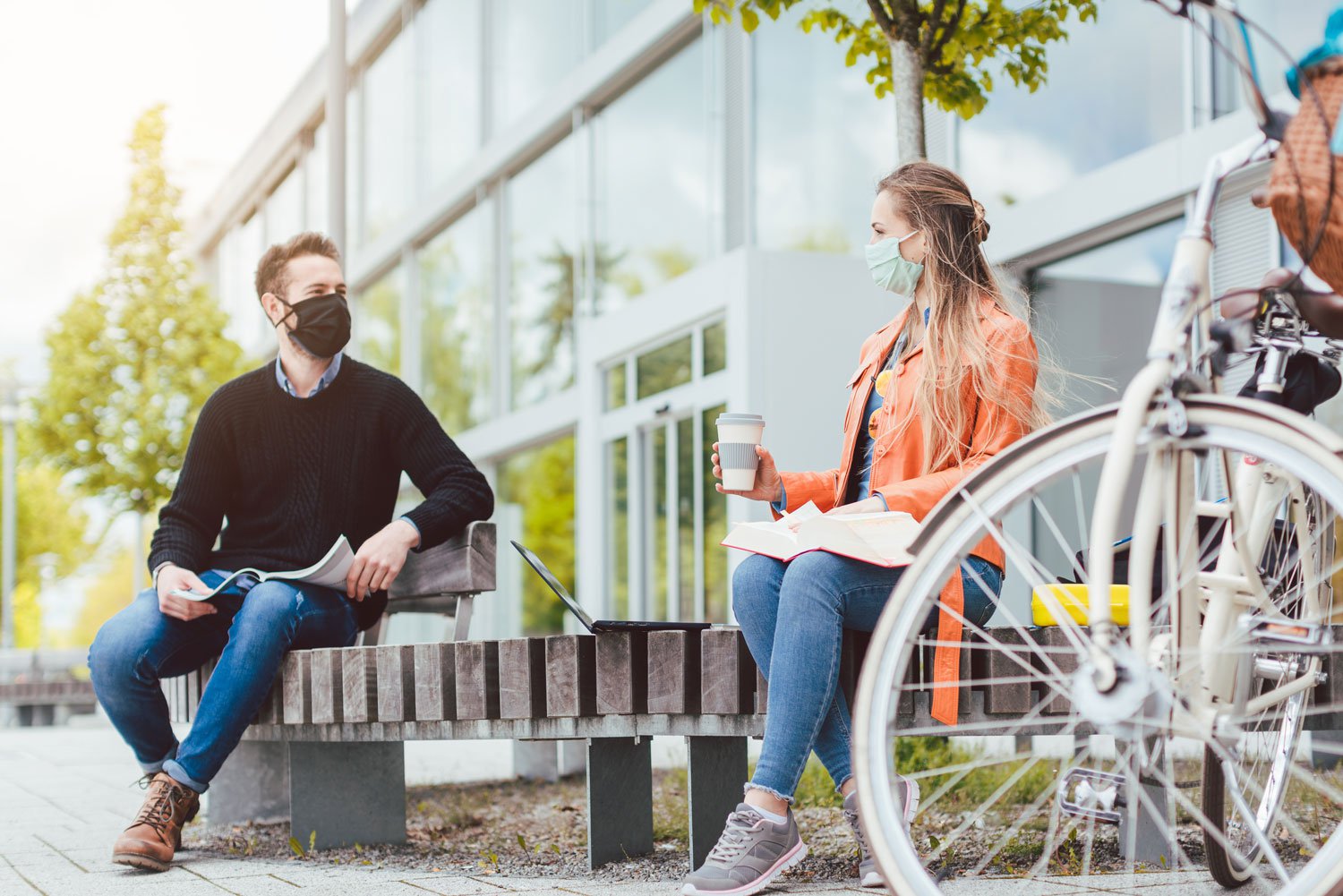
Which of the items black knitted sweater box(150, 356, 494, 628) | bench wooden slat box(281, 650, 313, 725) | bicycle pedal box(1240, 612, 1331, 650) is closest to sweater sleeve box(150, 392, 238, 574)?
Answer: black knitted sweater box(150, 356, 494, 628)

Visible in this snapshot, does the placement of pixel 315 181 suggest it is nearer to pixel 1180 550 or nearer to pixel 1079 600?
pixel 1079 600

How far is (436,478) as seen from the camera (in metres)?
4.10

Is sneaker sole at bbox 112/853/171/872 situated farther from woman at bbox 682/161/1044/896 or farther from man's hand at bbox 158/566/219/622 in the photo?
woman at bbox 682/161/1044/896

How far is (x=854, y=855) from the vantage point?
11.1 feet

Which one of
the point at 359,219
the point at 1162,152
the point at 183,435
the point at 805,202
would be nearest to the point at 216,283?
the point at 359,219

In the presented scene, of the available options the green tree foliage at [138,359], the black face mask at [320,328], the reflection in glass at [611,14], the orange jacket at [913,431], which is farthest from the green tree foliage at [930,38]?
the green tree foliage at [138,359]

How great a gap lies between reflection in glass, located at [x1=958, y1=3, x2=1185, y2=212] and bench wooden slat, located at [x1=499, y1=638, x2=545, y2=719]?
621cm

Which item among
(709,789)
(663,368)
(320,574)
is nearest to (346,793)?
(320,574)

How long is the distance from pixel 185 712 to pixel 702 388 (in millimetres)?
6725

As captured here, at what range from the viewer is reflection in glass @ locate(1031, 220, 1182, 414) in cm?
907

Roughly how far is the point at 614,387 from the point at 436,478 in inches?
338

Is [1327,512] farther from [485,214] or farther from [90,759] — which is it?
[485,214]

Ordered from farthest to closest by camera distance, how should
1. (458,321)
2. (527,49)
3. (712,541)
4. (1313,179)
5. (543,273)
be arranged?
(458,321) → (527,49) → (543,273) → (712,541) → (1313,179)

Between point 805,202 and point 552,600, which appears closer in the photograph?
point 805,202
